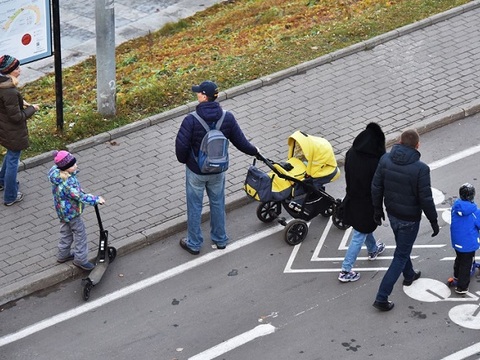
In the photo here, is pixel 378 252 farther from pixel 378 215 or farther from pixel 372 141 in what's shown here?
pixel 372 141

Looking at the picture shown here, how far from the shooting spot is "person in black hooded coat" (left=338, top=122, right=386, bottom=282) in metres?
9.94

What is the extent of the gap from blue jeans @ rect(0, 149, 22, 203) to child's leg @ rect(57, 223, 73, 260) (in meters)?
1.46

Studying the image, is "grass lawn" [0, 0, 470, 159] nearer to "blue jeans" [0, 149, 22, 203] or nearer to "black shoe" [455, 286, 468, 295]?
"blue jeans" [0, 149, 22, 203]

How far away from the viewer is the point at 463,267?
10.2 m

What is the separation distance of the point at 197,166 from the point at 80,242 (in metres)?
1.46

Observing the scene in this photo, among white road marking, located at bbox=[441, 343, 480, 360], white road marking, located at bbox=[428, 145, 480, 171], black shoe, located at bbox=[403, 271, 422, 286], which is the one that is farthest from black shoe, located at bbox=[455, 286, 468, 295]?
white road marking, located at bbox=[428, 145, 480, 171]

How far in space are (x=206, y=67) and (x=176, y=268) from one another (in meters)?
5.57

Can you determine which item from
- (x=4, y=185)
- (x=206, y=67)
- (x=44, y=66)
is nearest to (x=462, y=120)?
(x=206, y=67)

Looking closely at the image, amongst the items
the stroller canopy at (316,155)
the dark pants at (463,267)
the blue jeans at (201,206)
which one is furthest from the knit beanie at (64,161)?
the dark pants at (463,267)

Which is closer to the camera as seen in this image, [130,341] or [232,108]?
[130,341]

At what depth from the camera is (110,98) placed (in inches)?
547

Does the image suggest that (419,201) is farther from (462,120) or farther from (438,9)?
(438,9)

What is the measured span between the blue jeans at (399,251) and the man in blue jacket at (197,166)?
1.93 meters

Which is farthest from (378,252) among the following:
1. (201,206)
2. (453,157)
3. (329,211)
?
(453,157)
